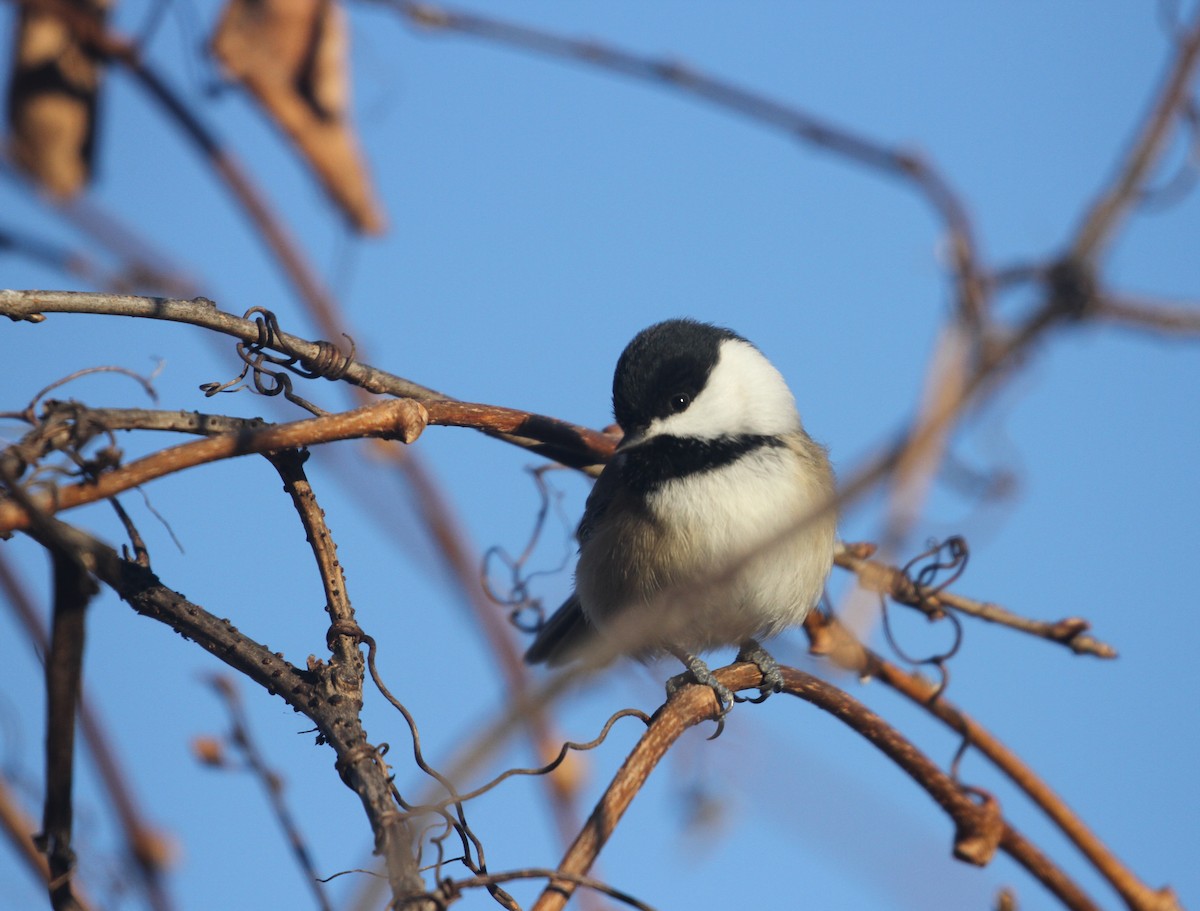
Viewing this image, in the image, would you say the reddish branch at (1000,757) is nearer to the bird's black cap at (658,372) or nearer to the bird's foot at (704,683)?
the bird's foot at (704,683)

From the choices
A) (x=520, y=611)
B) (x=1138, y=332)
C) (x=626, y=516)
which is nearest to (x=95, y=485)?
(x=1138, y=332)

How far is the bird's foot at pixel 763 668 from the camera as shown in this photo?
1595mm

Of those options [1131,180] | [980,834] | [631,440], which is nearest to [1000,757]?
[980,834]

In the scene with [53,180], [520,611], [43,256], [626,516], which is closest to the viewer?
[43,256]

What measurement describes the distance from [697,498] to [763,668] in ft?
1.79

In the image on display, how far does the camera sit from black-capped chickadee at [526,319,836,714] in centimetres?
210

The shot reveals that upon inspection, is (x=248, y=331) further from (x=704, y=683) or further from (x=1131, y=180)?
(x=1131, y=180)

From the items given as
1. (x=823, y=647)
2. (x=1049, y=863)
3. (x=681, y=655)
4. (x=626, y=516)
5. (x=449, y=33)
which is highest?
(x=449, y=33)

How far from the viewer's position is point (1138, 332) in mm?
560

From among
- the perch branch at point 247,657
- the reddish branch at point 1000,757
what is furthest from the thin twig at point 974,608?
the perch branch at point 247,657

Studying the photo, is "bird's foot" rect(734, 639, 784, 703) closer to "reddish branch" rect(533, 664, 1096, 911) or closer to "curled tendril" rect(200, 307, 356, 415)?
"reddish branch" rect(533, 664, 1096, 911)

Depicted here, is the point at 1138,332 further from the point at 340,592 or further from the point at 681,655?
the point at 681,655

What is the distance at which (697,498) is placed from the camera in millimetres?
2131

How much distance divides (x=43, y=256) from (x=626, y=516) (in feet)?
3.59
